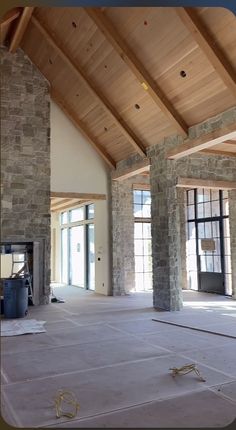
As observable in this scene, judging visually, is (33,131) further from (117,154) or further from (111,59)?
(111,59)

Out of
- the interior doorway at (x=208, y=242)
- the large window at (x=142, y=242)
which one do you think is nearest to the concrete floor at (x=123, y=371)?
the interior doorway at (x=208, y=242)

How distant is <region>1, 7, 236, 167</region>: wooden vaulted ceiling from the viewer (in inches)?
212

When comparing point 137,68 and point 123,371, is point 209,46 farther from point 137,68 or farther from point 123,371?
point 123,371

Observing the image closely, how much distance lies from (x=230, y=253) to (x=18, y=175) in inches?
226

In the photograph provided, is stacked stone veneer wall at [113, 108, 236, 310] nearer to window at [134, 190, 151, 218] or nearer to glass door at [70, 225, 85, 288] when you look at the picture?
window at [134, 190, 151, 218]

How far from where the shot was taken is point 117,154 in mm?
9656

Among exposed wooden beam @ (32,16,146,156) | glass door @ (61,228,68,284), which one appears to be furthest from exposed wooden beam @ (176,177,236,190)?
glass door @ (61,228,68,284)

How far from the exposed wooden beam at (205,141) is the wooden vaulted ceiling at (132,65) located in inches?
11.1

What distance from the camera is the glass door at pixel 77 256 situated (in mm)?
12320

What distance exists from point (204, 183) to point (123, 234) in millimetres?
2890

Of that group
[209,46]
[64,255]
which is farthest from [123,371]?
[64,255]

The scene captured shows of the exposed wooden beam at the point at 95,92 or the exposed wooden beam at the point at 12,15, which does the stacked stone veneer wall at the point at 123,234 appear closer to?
the exposed wooden beam at the point at 95,92

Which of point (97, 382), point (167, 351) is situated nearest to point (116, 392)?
point (97, 382)

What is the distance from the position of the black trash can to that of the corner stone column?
277cm
